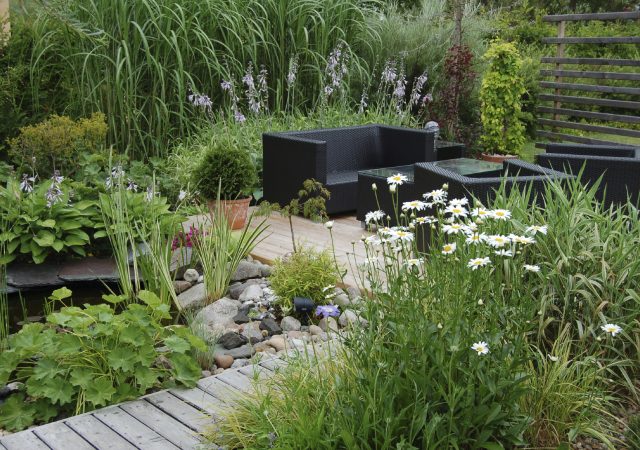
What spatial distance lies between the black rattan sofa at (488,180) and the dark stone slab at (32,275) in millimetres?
2345

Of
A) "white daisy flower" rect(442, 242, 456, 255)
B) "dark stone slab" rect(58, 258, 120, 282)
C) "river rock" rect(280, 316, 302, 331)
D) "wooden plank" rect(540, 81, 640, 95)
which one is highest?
"white daisy flower" rect(442, 242, 456, 255)

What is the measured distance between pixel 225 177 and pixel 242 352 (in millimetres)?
2292

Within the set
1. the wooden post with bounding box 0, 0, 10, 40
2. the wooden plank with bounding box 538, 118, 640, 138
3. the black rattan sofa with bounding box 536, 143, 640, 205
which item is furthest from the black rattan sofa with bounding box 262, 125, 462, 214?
the wooden plank with bounding box 538, 118, 640, 138

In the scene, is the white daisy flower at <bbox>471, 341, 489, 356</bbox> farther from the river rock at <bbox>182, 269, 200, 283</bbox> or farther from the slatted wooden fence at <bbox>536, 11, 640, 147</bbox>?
the slatted wooden fence at <bbox>536, 11, 640, 147</bbox>

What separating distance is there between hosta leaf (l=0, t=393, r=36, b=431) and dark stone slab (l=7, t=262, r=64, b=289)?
5.04ft

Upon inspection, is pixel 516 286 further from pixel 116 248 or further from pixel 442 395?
pixel 116 248

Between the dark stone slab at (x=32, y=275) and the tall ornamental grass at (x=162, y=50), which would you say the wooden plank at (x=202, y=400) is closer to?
the dark stone slab at (x=32, y=275)

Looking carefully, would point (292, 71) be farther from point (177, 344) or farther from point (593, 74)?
point (177, 344)

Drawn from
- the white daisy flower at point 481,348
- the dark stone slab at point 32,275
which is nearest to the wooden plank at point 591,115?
the dark stone slab at point 32,275

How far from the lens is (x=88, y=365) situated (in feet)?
10.7

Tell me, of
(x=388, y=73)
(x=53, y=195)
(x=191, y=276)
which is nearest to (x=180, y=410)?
(x=191, y=276)

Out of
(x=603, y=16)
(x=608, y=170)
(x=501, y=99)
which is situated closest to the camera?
(x=608, y=170)

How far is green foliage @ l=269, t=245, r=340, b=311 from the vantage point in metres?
4.27

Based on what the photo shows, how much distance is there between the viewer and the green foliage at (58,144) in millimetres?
6020
